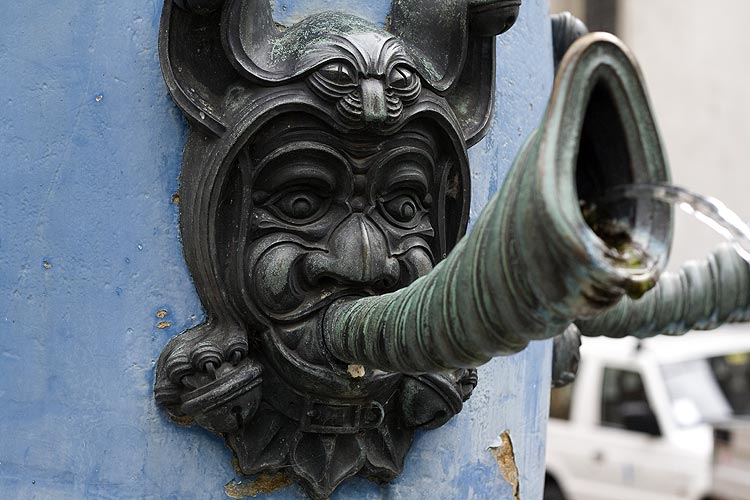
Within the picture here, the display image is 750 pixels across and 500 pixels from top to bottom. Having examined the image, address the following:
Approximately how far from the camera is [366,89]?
5.36ft

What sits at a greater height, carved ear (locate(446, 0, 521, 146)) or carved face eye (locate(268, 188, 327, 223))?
carved ear (locate(446, 0, 521, 146))

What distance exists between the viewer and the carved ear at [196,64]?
5.45 ft

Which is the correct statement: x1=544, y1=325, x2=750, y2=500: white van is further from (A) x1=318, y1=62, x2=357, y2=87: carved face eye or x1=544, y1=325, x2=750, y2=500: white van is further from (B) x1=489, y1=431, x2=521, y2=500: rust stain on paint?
(A) x1=318, y1=62, x2=357, y2=87: carved face eye

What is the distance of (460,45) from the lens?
1.79m

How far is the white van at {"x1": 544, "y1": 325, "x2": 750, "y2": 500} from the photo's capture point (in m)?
5.74

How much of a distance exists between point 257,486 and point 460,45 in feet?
2.43

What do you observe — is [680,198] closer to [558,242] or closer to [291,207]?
[558,242]

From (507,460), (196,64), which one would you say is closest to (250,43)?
(196,64)

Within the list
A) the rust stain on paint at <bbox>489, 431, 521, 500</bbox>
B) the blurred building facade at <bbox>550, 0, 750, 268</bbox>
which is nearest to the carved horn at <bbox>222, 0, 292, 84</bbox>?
the rust stain on paint at <bbox>489, 431, 521, 500</bbox>

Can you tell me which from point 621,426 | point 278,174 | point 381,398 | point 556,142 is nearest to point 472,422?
point 381,398

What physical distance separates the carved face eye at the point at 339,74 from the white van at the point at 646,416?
4471 millimetres

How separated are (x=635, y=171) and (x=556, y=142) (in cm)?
15

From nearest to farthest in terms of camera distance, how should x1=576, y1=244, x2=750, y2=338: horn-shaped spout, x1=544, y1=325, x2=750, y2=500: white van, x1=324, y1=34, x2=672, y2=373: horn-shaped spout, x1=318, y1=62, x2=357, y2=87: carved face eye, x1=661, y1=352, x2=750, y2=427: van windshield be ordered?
x1=324, y1=34, x2=672, y2=373: horn-shaped spout, x1=318, y1=62, x2=357, y2=87: carved face eye, x1=576, y1=244, x2=750, y2=338: horn-shaped spout, x1=544, y1=325, x2=750, y2=500: white van, x1=661, y1=352, x2=750, y2=427: van windshield

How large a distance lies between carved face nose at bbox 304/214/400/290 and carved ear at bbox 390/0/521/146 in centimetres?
24
